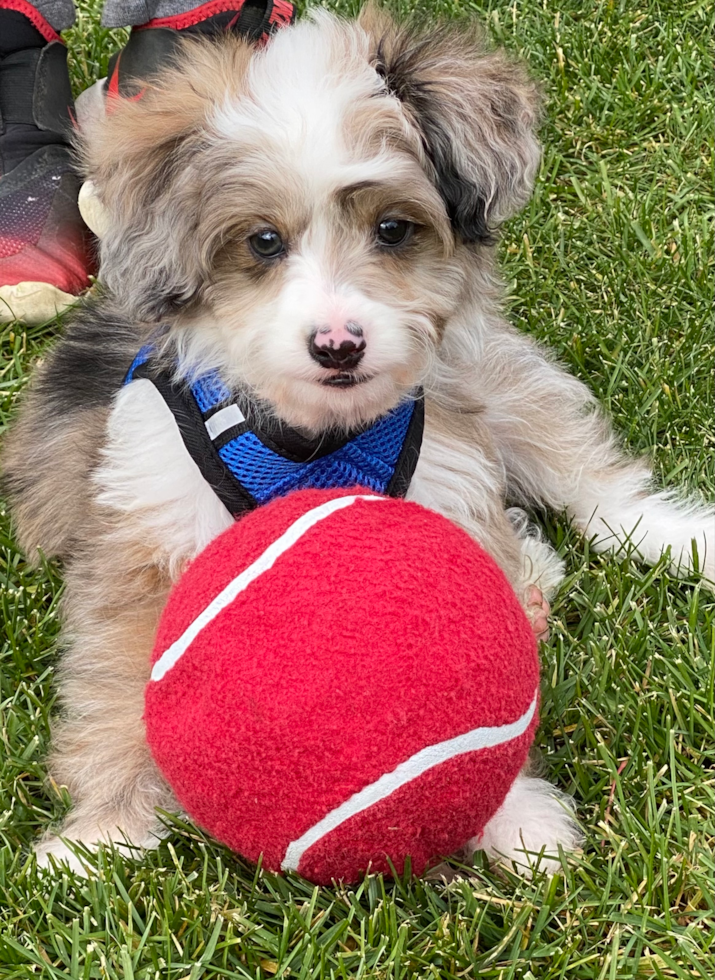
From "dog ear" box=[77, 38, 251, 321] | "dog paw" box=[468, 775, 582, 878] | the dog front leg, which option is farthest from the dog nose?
"dog paw" box=[468, 775, 582, 878]

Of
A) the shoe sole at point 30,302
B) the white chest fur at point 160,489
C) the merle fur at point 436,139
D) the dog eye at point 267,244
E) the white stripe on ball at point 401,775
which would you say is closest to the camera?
the white stripe on ball at point 401,775

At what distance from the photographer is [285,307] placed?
226 centimetres

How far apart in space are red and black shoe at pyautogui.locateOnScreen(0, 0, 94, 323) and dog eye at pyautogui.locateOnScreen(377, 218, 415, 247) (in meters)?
2.00

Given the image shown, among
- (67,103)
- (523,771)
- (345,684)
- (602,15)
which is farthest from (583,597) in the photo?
(602,15)

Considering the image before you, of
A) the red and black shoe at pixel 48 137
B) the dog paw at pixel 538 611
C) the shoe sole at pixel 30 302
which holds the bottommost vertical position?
the shoe sole at pixel 30 302

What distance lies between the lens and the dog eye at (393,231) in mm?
2352

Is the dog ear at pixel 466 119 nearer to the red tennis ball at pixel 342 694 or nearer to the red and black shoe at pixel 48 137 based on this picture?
the red tennis ball at pixel 342 694

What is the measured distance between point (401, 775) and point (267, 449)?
88 cm

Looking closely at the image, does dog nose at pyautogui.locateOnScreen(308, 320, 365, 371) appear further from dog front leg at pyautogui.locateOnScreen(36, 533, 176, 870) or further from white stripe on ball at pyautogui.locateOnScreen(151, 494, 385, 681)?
dog front leg at pyautogui.locateOnScreen(36, 533, 176, 870)

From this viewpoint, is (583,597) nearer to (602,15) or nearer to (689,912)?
(689,912)

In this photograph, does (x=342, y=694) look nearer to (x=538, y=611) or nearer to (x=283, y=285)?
(x=283, y=285)

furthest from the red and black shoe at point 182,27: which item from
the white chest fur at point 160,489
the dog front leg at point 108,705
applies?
the dog front leg at point 108,705

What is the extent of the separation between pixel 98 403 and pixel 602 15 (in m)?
3.36

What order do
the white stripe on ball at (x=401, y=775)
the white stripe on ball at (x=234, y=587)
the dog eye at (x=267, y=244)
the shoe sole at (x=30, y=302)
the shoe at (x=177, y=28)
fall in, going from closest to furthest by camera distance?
the white stripe on ball at (x=401, y=775), the white stripe on ball at (x=234, y=587), the dog eye at (x=267, y=244), the shoe sole at (x=30, y=302), the shoe at (x=177, y=28)
